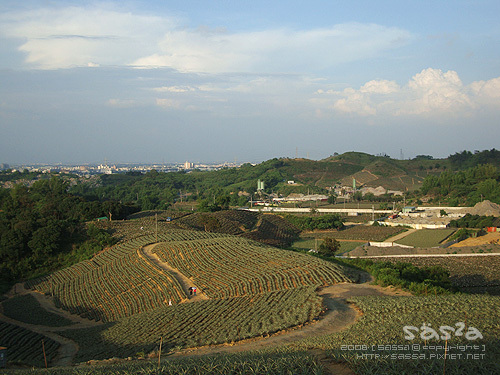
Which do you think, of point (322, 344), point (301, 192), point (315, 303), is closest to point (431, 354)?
point (322, 344)

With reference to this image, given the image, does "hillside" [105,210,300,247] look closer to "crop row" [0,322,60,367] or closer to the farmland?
the farmland

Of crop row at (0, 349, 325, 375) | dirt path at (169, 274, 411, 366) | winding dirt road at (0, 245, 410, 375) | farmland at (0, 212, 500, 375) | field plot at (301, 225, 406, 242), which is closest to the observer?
crop row at (0, 349, 325, 375)

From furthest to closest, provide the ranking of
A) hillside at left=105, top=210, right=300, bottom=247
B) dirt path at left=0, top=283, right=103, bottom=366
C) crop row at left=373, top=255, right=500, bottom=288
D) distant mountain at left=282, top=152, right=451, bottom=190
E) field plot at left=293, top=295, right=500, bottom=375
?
distant mountain at left=282, top=152, right=451, bottom=190
hillside at left=105, top=210, right=300, bottom=247
crop row at left=373, top=255, right=500, bottom=288
dirt path at left=0, top=283, right=103, bottom=366
field plot at left=293, top=295, right=500, bottom=375

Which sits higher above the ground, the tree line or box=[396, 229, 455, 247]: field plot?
the tree line

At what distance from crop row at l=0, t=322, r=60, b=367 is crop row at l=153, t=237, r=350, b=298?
19.5 feet

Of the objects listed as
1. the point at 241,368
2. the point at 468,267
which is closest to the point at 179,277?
the point at 241,368

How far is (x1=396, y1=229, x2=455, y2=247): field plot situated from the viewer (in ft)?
118

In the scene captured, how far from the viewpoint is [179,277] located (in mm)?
19641

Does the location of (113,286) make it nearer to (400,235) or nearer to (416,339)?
(416,339)

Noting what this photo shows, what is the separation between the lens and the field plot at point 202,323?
11977mm

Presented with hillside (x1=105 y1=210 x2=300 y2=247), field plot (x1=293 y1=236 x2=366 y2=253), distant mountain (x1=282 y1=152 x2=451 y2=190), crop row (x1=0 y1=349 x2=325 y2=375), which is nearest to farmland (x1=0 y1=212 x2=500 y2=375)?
crop row (x1=0 y1=349 x2=325 y2=375)

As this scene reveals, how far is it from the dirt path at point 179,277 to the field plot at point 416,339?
20.5ft

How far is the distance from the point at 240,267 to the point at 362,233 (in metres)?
25.3

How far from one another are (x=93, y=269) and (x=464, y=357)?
20847mm
